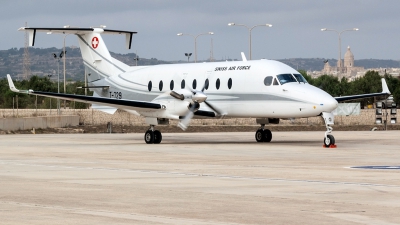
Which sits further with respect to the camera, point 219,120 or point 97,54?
point 219,120

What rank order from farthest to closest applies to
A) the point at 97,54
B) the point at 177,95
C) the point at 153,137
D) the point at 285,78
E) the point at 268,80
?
the point at 97,54, the point at 153,137, the point at 177,95, the point at 268,80, the point at 285,78

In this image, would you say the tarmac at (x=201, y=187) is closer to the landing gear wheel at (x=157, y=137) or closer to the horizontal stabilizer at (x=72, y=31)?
the landing gear wheel at (x=157, y=137)

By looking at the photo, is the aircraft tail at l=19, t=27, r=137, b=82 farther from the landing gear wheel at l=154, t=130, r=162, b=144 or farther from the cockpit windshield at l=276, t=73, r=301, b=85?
the cockpit windshield at l=276, t=73, r=301, b=85

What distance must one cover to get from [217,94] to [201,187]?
1915cm

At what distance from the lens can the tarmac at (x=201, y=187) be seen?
40.5ft

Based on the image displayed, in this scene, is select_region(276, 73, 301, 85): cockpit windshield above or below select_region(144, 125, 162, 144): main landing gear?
above

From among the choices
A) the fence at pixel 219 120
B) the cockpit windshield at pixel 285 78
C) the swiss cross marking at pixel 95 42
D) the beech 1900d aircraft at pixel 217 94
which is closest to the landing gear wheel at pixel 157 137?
the beech 1900d aircraft at pixel 217 94

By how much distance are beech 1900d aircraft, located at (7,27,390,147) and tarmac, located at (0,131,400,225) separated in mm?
4280

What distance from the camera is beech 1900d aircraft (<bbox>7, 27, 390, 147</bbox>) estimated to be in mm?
32500

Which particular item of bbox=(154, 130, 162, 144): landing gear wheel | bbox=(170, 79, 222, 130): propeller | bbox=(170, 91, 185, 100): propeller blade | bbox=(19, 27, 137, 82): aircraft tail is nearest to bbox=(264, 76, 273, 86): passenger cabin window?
bbox=(170, 79, 222, 130): propeller

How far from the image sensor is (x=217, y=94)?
117 feet

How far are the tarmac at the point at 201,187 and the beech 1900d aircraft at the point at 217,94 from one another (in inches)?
169

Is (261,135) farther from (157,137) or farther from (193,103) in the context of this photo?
(157,137)

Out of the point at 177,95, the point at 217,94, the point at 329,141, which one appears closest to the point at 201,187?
the point at 329,141
